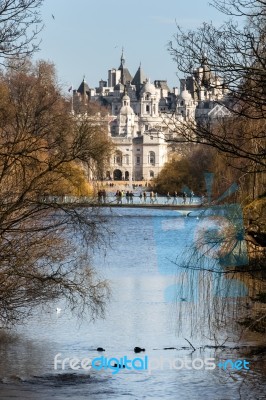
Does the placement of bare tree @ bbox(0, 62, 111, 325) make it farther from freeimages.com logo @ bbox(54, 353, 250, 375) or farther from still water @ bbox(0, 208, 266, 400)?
freeimages.com logo @ bbox(54, 353, 250, 375)

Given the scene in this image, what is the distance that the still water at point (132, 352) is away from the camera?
457 inches

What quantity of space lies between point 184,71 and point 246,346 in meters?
3.94

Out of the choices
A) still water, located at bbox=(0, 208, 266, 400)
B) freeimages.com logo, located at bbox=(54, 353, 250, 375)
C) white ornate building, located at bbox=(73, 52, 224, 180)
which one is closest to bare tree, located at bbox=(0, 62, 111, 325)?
still water, located at bbox=(0, 208, 266, 400)

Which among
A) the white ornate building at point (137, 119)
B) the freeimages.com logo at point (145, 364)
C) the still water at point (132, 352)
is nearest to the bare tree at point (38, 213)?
the still water at point (132, 352)

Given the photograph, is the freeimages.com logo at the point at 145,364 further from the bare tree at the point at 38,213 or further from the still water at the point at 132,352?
the bare tree at the point at 38,213

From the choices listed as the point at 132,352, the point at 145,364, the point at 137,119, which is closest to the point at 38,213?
the point at 132,352

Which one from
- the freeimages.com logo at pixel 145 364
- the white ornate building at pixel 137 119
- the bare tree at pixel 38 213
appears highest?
the white ornate building at pixel 137 119

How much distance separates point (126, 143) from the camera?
482 ft

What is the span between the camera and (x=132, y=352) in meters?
13.9

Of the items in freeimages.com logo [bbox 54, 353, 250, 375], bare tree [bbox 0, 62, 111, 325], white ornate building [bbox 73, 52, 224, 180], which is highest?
white ornate building [bbox 73, 52, 224, 180]

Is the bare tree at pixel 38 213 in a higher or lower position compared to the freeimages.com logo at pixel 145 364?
higher

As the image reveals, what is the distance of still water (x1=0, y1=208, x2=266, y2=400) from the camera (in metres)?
11.6

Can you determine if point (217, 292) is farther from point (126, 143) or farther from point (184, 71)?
point (126, 143)

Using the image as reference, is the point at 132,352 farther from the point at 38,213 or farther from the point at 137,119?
the point at 137,119
